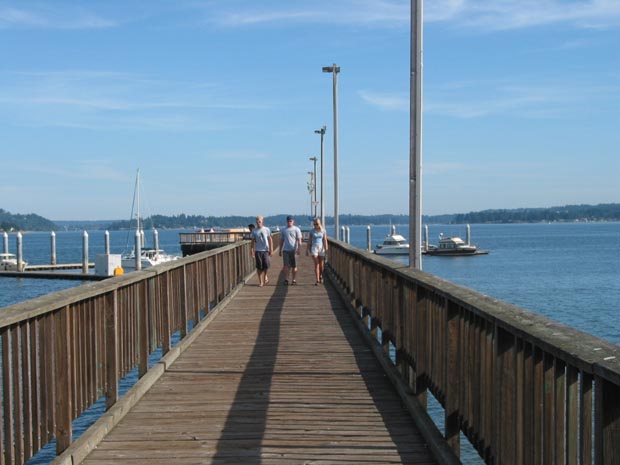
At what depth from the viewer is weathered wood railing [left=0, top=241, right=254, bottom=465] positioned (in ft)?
15.0

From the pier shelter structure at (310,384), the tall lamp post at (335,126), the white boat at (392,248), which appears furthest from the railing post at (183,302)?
the white boat at (392,248)

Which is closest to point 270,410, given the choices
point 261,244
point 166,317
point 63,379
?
point 63,379

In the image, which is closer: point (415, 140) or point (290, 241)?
point (415, 140)

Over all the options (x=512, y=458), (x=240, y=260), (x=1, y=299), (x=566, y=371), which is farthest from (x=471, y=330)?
(x=1, y=299)

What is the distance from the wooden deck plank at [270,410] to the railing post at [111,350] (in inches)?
9.6

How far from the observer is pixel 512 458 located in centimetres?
433

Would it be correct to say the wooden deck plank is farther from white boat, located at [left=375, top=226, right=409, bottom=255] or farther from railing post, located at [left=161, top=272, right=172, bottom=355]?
white boat, located at [left=375, top=226, right=409, bottom=255]

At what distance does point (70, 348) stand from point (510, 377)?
9.81 ft

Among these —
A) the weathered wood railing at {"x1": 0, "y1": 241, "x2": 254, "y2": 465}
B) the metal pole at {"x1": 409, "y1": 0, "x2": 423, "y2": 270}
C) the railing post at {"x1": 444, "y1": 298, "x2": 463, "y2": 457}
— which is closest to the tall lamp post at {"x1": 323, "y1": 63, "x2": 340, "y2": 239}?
the metal pole at {"x1": 409, "y1": 0, "x2": 423, "y2": 270}

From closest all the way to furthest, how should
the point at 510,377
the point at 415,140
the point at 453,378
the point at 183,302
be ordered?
1. the point at 510,377
2. the point at 453,378
3. the point at 415,140
4. the point at 183,302

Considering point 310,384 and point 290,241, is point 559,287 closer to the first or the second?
point 290,241

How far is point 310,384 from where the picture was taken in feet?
27.3

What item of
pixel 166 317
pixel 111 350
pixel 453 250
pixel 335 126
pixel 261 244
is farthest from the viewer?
pixel 453 250

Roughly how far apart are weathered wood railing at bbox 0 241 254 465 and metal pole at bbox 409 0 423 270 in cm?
312
